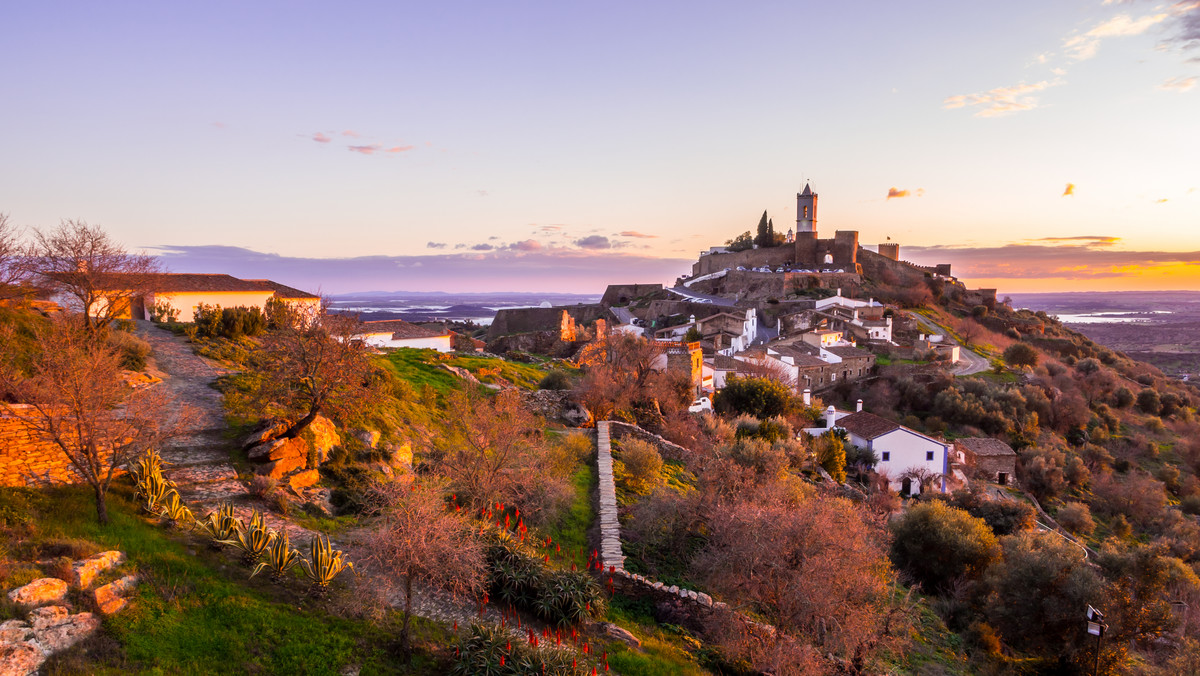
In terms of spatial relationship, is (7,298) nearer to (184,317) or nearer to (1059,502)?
(184,317)

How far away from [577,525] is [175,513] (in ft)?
21.9

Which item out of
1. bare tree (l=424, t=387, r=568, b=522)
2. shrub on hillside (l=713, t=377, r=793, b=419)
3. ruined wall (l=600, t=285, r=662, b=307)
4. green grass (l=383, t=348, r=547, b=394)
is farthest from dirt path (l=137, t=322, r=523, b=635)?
ruined wall (l=600, t=285, r=662, b=307)

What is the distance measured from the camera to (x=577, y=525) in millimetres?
11477

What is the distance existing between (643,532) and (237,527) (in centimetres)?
706

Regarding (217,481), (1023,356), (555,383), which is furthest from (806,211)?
(217,481)

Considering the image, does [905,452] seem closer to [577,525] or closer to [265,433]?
[577,525]

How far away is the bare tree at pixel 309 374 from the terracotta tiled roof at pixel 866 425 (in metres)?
25.2

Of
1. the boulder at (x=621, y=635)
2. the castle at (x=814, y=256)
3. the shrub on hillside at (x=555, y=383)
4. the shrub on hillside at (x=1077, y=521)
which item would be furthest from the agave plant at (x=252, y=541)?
the castle at (x=814, y=256)

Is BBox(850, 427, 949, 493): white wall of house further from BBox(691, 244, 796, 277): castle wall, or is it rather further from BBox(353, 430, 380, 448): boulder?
BBox(691, 244, 796, 277): castle wall

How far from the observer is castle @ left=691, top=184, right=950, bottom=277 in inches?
2707

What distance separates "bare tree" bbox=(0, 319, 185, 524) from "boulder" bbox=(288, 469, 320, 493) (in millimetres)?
2061

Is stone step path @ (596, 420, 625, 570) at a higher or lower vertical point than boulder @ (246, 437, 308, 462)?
lower

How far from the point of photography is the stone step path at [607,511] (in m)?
10.1

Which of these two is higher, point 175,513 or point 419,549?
point 419,549
